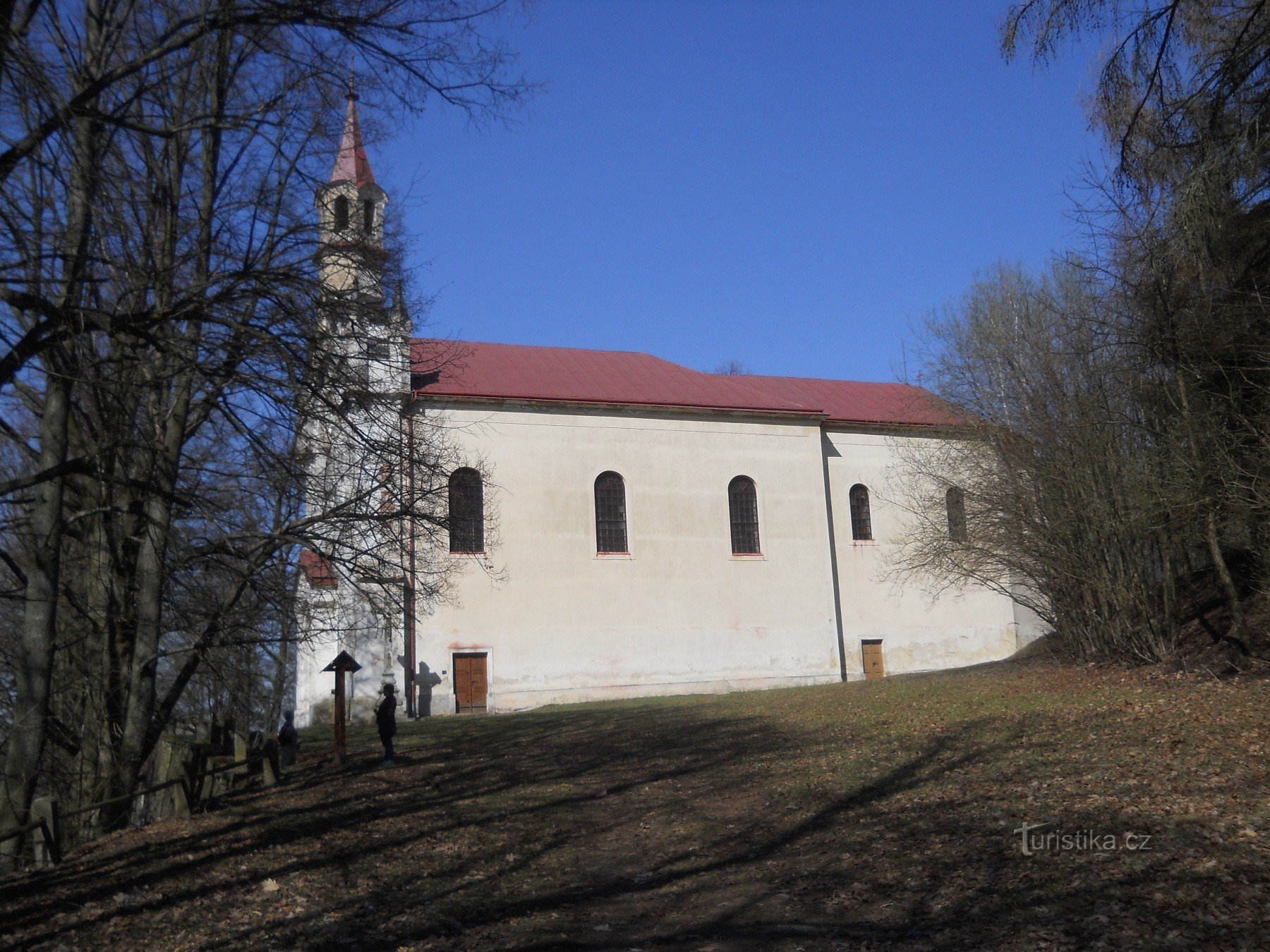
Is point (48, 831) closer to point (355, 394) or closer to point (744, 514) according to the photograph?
point (355, 394)

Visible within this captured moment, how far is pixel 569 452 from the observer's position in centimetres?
2867

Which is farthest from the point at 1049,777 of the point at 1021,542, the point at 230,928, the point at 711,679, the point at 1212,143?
the point at 711,679

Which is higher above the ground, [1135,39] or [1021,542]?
[1135,39]

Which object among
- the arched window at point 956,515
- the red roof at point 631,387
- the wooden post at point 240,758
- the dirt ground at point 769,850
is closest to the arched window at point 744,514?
the red roof at point 631,387

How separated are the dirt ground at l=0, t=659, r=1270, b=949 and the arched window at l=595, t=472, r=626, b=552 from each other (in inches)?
537

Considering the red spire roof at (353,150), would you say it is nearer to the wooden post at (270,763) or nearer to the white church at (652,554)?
the wooden post at (270,763)

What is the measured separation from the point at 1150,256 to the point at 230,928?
1209 cm

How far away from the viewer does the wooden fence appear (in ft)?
30.6

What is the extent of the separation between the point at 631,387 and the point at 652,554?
17.4 ft

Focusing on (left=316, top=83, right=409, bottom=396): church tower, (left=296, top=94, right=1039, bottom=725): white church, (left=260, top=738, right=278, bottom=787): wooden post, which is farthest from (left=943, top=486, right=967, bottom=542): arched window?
(left=260, top=738, right=278, bottom=787): wooden post

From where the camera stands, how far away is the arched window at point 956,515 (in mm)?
21594

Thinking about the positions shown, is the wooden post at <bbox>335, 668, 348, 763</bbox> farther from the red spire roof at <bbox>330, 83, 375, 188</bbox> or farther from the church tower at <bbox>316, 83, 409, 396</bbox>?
the red spire roof at <bbox>330, 83, 375, 188</bbox>

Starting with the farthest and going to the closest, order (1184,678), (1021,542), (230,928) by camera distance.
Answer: (1021,542)
(1184,678)
(230,928)

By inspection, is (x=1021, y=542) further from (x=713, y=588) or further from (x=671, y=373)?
(x=671, y=373)
